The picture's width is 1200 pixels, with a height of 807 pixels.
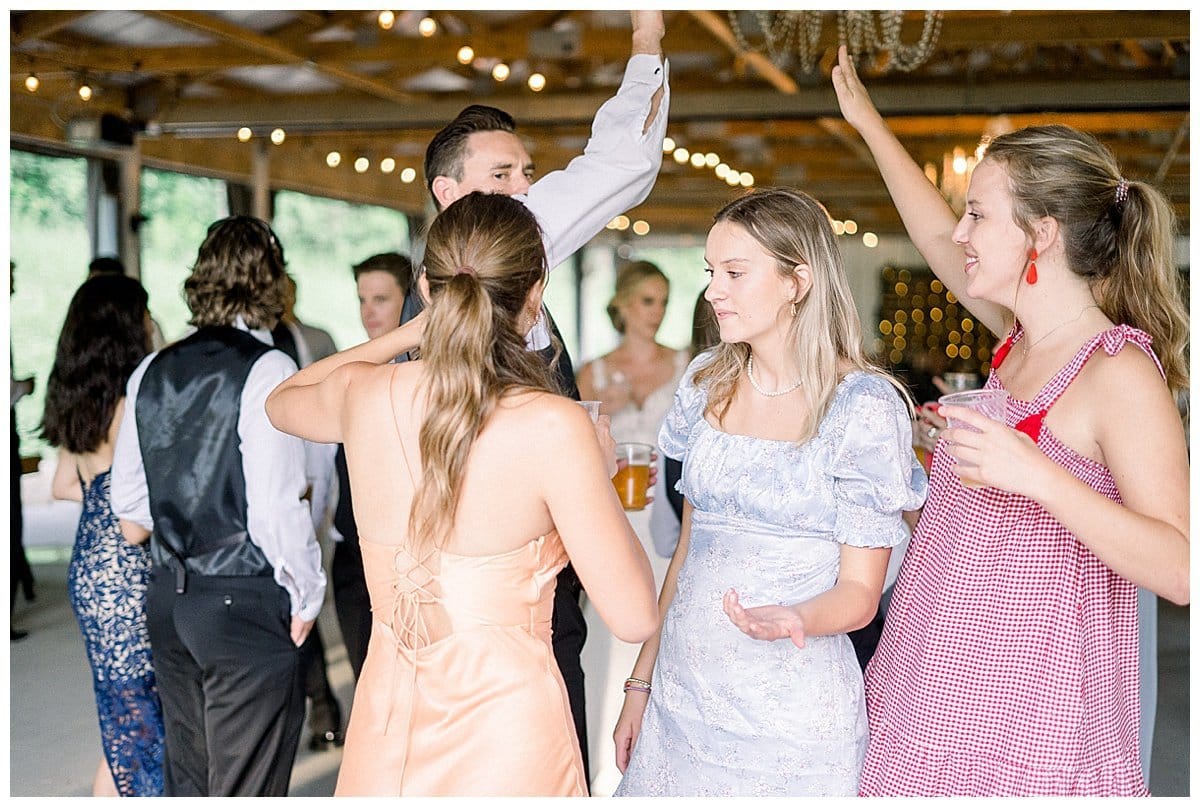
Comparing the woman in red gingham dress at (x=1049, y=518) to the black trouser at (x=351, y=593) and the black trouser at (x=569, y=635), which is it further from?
the black trouser at (x=351, y=593)

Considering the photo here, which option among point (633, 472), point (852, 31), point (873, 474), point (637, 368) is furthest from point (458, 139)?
point (852, 31)

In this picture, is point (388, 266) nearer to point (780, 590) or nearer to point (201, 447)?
point (201, 447)

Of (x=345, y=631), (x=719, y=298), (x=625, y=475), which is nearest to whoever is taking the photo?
(x=719, y=298)

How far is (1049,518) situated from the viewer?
5.84 ft

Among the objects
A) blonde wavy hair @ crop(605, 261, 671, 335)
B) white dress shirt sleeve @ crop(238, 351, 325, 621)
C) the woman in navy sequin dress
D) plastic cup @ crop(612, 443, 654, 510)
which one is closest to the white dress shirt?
white dress shirt sleeve @ crop(238, 351, 325, 621)

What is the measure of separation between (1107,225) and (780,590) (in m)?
0.75

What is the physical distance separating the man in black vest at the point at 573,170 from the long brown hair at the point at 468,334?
597mm

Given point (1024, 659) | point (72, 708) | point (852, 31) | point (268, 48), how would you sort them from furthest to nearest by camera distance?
point (268, 48) → point (852, 31) → point (72, 708) → point (1024, 659)

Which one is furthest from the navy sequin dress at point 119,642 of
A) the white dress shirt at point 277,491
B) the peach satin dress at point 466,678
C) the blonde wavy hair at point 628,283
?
the blonde wavy hair at point 628,283

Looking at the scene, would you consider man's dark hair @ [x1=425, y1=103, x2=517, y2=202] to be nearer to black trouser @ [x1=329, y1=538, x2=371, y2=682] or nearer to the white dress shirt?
the white dress shirt
